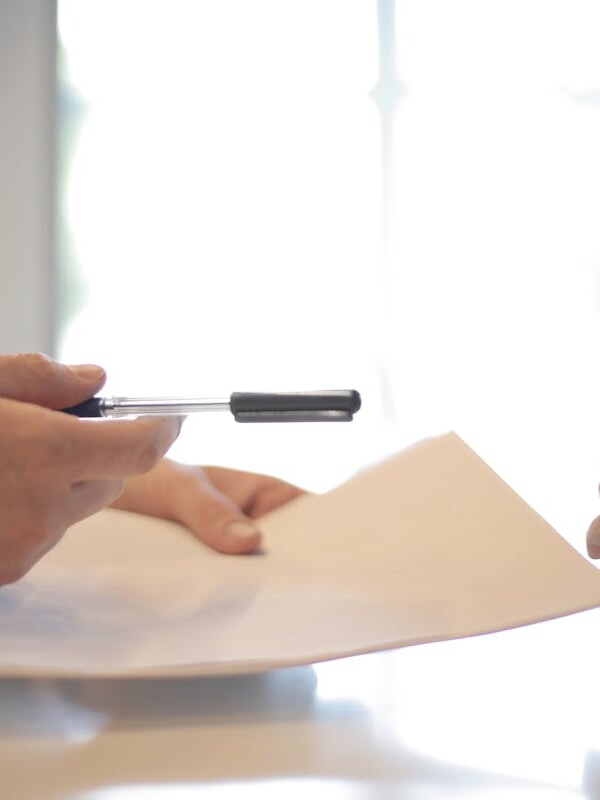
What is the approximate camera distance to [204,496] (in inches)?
22.1

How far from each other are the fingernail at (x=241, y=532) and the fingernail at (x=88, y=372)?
0.13m

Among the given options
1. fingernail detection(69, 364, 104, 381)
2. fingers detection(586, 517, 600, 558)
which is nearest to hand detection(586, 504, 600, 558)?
fingers detection(586, 517, 600, 558)

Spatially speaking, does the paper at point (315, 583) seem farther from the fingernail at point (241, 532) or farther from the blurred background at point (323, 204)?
the blurred background at point (323, 204)

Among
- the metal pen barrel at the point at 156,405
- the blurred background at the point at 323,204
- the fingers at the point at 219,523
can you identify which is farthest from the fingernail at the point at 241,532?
the blurred background at the point at 323,204

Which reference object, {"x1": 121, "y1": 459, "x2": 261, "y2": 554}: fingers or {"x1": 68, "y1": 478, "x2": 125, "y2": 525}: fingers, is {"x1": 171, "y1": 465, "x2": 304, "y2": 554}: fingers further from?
{"x1": 68, "y1": 478, "x2": 125, "y2": 525}: fingers

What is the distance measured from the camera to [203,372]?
2342 millimetres

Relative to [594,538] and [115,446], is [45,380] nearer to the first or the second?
[115,446]

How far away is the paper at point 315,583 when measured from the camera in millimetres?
333

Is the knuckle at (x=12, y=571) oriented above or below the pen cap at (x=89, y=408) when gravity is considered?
below

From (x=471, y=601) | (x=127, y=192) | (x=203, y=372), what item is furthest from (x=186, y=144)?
(x=471, y=601)

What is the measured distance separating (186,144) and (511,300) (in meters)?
0.82

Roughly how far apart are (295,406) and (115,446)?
0.07 meters

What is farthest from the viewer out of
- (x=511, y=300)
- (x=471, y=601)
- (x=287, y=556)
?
(x=511, y=300)

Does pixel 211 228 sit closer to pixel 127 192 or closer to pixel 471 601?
A: pixel 127 192
